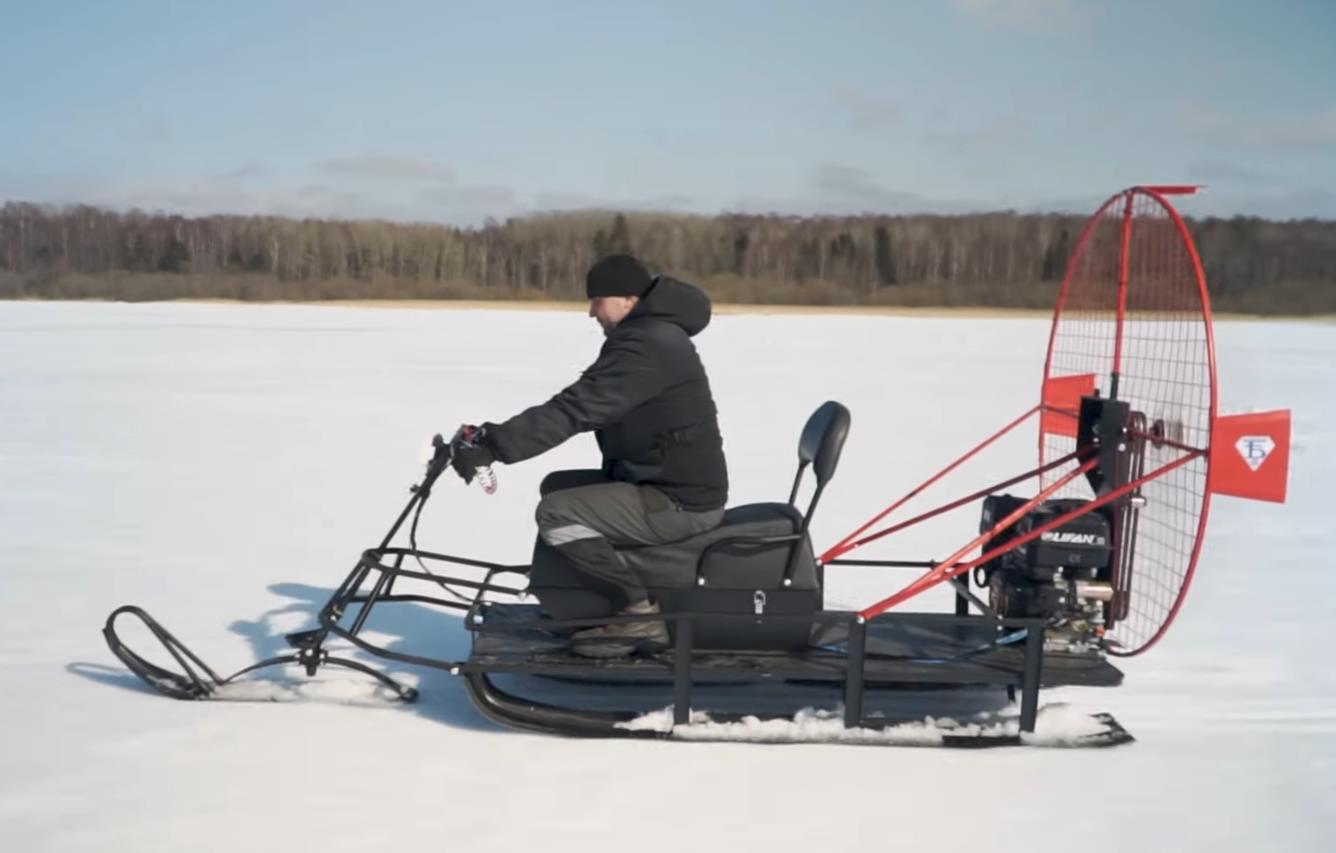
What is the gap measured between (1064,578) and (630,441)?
164 centimetres

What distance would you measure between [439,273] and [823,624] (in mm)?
51165

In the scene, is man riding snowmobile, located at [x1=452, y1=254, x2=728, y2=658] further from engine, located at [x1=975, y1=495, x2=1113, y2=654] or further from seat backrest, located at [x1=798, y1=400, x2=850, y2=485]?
engine, located at [x1=975, y1=495, x2=1113, y2=654]

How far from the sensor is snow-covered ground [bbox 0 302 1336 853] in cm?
358

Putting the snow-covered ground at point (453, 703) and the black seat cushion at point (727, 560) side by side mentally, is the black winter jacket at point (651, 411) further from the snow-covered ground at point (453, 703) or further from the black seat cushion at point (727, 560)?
the snow-covered ground at point (453, 703)

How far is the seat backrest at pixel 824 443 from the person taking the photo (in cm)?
421

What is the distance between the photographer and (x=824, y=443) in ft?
14.1

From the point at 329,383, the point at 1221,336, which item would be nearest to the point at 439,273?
the point at 1221,336

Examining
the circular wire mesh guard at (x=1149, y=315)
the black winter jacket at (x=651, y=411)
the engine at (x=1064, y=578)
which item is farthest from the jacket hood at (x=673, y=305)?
the circular wire mesh guard at (x=1149, y=315)

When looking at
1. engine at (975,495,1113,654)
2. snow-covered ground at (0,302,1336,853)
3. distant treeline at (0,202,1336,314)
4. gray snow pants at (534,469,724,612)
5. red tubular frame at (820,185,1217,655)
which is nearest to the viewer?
snow-covered ground at (0,302,1336,853)

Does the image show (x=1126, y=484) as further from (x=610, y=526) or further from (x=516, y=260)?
(x=516, y=260)

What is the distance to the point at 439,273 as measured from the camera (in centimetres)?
5388

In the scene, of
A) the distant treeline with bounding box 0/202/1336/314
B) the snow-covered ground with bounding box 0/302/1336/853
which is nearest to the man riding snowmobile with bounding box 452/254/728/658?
the snow-covered ground with bounding box 0/302/1336/853

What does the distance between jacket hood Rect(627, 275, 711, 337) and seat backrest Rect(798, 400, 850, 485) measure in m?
0.55

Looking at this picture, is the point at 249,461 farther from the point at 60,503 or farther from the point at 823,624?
the point at 823,624
